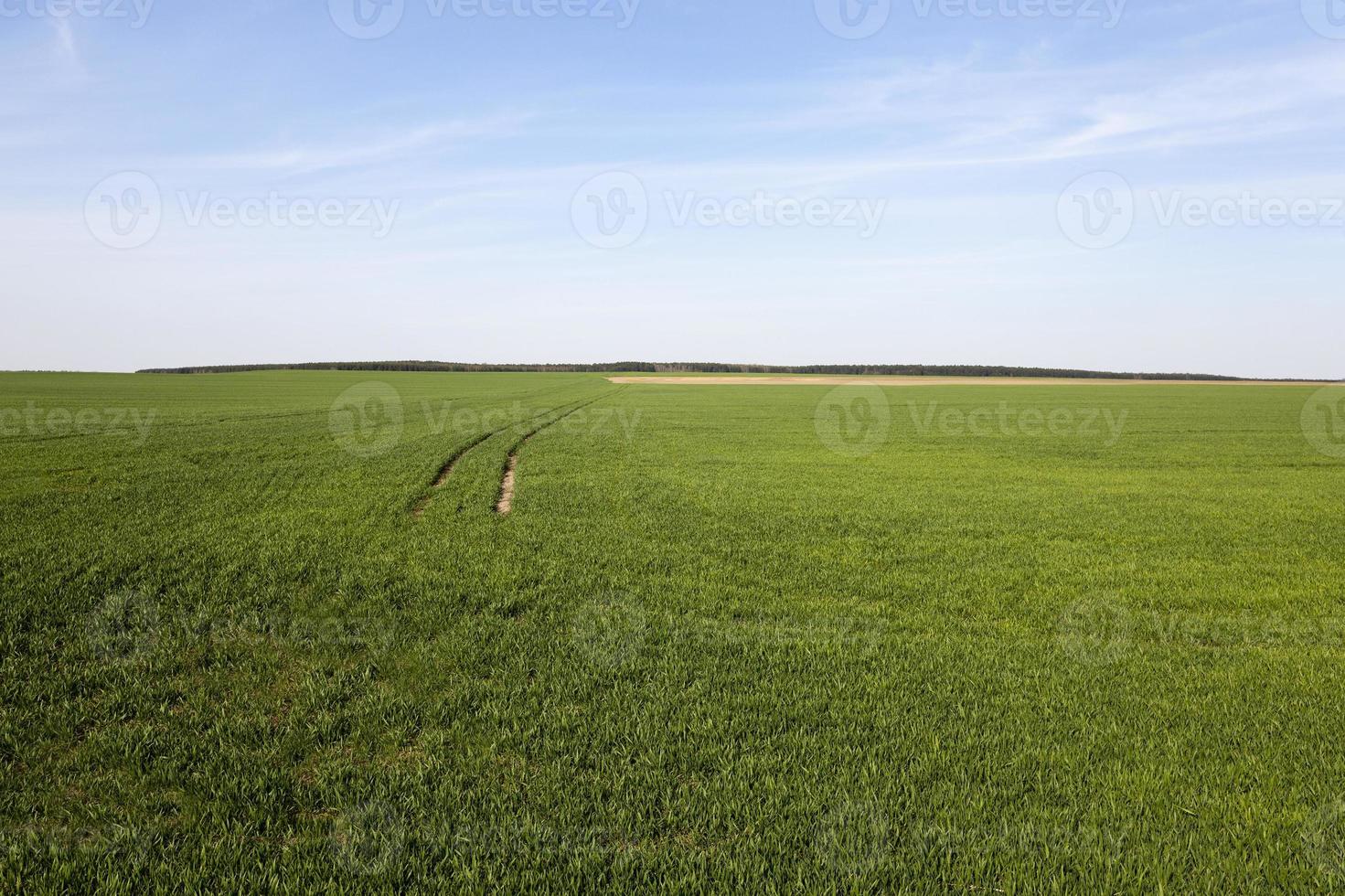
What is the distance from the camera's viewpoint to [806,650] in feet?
24.3

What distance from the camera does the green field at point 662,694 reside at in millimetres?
4340

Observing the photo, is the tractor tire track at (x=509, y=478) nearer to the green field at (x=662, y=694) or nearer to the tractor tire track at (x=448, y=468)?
the tractor tire track at (x=448, y=468)

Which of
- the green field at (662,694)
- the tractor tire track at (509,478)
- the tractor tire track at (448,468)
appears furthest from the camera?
the tractor tire track at (509,478)

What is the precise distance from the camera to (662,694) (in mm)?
6367

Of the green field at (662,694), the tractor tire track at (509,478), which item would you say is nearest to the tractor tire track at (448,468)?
the tractor tire track at (509,478)

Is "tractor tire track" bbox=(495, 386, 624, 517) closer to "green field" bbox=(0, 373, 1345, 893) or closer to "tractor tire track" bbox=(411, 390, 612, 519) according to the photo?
"tractor tire track" bbox=(411, 390, 612, 519)

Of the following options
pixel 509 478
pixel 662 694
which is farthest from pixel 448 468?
pixel 662 694

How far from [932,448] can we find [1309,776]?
23359 millimetres

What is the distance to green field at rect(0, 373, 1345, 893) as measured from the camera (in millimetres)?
4340

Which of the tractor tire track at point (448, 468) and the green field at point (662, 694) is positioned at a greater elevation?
the tractor tire track at point (448, 468)

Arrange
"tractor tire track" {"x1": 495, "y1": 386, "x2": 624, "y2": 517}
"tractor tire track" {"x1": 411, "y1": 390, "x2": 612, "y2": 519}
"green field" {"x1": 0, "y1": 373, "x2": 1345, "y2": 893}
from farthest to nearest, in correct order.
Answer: "tractor tire track" {"x1": 495, "y1": 386, "x2": 624, "y2": 517} → "tractor tire track" {"x1": 411, "y1": 390, "x2": 612, "y2": 519} → "green field" {"x1": 0, "y1": 373, "x2": 1345, "y2": 893}

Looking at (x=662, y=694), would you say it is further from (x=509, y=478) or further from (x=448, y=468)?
(x=448, y=468)

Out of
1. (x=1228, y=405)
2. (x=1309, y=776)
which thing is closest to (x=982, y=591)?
(x=1309, y=776)

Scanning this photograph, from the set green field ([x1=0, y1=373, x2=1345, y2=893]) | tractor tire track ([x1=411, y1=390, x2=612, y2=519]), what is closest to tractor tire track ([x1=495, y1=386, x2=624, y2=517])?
tractor tire track ([x1=411, y1=390, x2=612, y2=519])
